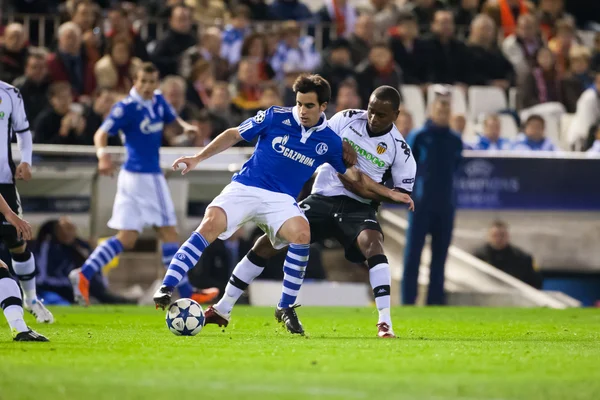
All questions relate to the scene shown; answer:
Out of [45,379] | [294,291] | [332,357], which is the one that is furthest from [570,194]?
[45,379]

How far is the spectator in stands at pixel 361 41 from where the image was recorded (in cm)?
2061

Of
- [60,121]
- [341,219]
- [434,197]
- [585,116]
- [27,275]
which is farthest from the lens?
[585,116]

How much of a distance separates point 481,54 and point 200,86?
5.66 meters

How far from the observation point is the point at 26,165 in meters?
11.2

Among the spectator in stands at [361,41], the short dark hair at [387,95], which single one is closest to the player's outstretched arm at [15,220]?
the short dark hair at [387,95]

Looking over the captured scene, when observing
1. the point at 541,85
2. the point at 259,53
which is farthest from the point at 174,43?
the point at 541,85

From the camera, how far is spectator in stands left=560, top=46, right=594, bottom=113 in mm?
21562

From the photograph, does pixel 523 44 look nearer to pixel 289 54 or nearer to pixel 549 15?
pixel 549 15

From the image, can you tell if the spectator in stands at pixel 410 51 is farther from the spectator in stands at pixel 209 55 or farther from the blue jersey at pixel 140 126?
the blue jersey at pixel 140 126

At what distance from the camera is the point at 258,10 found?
21797 millimetres

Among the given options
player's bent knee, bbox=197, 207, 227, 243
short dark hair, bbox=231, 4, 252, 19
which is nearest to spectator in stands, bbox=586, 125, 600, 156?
short dark hair, bbox=231, 4, 252, 19

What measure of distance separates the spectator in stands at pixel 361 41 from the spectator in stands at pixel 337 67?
50cm

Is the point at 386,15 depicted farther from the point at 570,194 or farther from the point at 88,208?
the point at 88,208

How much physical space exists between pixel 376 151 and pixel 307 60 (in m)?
10.1
